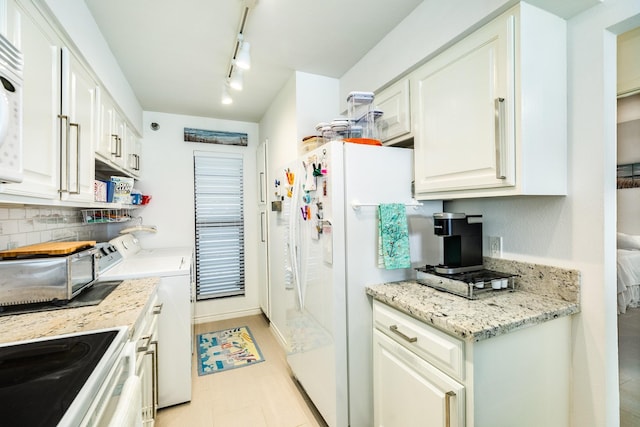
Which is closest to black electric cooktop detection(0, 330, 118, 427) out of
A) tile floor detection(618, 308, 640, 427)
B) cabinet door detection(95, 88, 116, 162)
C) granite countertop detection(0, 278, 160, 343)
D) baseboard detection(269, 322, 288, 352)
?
granite countertop detection(0, 278, 160, 343)

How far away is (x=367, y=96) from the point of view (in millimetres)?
1899

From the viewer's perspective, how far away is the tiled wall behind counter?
4.72 ft

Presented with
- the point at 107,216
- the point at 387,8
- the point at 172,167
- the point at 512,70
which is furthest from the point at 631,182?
the point at 172,167

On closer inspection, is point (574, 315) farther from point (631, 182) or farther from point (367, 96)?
point (367, 96)

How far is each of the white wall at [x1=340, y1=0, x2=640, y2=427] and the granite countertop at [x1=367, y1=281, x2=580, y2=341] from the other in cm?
13

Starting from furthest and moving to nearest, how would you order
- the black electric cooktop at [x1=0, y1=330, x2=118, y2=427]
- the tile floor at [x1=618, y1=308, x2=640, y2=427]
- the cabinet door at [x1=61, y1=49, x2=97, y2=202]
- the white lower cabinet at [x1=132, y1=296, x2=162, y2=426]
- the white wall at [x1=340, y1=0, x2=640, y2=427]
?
the tile floor at [x1=618, y1=308, x2=640, y2=427], the white lower cabinet at [x1=132, y1=296, x2=162, y2=426], the cabinet door at [x1=61, y1=49, x2=97, y2=202], the white wall at [x1=340, y1=0, x2=640, y2=427], the black electric cooktop at [x1=0, y1=330, x2=118, y2=427]

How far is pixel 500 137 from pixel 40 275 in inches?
82.1

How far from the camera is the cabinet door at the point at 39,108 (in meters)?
1.02

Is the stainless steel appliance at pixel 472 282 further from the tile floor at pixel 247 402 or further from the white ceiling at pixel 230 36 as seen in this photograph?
the white ceiling at pixel 230 36

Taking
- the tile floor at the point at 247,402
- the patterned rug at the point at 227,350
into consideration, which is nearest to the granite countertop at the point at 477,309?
the tile floor at the point at 247,402

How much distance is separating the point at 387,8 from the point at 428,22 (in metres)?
0.27

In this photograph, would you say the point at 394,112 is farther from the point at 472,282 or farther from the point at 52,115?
the point at 52,115

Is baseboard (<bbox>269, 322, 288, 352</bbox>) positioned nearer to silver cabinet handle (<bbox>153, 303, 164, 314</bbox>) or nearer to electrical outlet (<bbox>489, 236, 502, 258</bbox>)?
silver cabinet handle (<bbox>153, 303, 164, 314</bbox>)

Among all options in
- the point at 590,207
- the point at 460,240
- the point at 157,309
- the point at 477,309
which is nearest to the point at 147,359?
the point at 157,309
